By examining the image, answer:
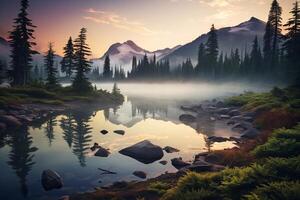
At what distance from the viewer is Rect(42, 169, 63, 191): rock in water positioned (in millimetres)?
12227

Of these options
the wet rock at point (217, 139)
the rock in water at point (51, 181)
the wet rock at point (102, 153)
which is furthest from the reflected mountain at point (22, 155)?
the wet rock at point (217, 139)

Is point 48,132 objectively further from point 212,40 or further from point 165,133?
point 212,40

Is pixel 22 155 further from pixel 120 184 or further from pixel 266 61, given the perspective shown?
pixel 266 61

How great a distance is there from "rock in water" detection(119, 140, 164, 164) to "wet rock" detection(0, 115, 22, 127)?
13553 millimetres

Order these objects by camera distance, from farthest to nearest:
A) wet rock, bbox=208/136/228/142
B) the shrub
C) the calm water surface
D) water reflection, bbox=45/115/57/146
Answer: water reflection, bbox=45/115/57/146
wet rock, bbox=208/136/228/142
the calm water surface
the shrub

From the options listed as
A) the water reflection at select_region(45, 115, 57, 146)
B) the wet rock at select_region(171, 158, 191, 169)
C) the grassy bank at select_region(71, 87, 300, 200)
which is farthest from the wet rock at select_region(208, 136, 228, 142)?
the water reflection at select_region(45, 115, 57, 146)

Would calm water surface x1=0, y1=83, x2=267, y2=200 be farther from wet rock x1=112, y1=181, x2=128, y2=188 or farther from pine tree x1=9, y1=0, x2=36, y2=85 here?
pine tree x1=9, y1=0, x2=36, y2=85

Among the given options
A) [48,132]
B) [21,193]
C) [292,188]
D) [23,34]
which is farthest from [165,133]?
[23,34]

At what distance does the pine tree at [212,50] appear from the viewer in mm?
90812

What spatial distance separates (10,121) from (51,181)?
16351mm

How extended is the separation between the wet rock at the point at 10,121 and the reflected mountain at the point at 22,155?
2.83 meters

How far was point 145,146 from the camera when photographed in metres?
17.7

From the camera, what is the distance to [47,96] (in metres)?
44.1

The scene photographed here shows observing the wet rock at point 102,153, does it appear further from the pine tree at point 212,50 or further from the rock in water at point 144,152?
the pine tree at point 212,50
